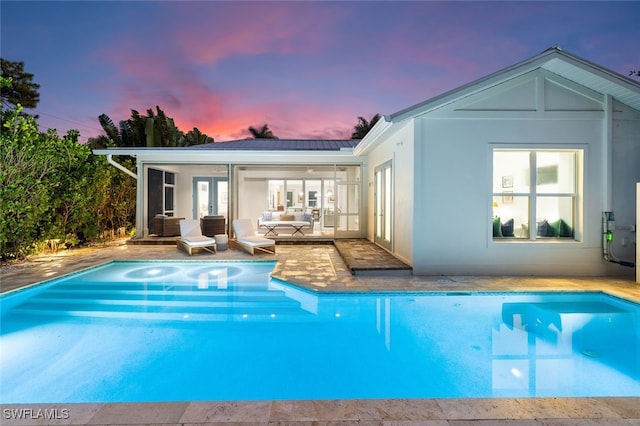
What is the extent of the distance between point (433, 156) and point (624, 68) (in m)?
18.8

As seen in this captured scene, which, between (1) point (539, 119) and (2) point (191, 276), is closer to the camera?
(1) point (539, 119)

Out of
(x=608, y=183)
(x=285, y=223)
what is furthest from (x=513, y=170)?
(x=285, y=223)

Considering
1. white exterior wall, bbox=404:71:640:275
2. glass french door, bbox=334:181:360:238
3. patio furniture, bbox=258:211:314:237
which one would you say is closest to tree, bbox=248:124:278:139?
patio furniture, bbox=258:211:314:237

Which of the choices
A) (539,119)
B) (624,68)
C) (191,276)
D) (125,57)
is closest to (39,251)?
(191,276)

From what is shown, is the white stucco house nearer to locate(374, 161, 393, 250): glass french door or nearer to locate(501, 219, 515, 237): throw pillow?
locate(501, 219, 515, 237): throw pillow

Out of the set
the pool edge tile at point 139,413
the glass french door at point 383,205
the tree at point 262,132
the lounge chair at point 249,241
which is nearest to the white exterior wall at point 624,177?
the glass french door at point 383,205

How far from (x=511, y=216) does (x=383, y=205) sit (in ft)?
11.2

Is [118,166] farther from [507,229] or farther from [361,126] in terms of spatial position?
[361,126]

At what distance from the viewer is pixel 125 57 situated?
1384cm

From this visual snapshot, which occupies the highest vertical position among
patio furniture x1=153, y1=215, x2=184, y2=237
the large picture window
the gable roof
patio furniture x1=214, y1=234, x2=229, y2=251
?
the gable roof

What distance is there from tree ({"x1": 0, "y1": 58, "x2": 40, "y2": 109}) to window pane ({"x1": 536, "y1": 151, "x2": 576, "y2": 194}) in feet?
67.4

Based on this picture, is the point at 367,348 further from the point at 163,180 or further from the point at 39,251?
the point at 163,180

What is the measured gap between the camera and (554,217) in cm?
670

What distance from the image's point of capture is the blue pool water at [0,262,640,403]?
2859mm
